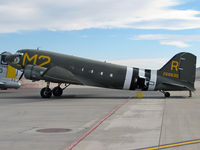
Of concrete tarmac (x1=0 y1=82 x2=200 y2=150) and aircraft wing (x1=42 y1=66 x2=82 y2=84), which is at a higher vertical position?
aircraft wing (x1=42 y1=66 x2=82 y2=84)

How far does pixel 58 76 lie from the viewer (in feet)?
97.2

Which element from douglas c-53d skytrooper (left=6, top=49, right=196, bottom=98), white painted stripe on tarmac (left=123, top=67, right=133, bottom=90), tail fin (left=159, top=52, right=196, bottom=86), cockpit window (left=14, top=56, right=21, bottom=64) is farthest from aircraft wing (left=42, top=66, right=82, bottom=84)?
tail fin (left=159, top=52, right=196, bottom=86)

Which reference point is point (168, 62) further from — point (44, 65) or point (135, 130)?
point (135, 130)

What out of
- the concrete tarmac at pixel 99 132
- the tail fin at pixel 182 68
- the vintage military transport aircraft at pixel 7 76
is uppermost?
the tail fin at pixel 182 68

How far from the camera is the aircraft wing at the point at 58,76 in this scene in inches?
1153

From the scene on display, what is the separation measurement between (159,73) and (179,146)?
22.3m

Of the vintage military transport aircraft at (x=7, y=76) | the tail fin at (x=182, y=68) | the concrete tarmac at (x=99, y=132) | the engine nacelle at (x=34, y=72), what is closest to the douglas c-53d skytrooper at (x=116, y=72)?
the tail fin at (x=182, y=68)

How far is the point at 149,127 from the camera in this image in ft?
42.3

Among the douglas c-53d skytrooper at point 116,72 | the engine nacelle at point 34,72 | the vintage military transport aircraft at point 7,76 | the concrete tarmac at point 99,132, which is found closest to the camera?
the concrete tarmac at point 99,132

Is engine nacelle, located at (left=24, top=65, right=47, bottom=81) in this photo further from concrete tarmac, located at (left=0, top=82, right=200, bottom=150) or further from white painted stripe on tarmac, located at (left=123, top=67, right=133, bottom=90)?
concrete tarmac, located at (left=0, top=82, right=200, bottom=150)

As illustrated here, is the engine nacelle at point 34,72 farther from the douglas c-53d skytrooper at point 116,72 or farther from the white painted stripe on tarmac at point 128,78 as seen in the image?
the white painted stripe on tarmac at point 128,78

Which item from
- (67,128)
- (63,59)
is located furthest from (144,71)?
(67,128)

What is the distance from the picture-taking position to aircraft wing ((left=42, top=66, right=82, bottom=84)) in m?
29.3

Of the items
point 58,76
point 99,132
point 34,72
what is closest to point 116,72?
point 58,76
